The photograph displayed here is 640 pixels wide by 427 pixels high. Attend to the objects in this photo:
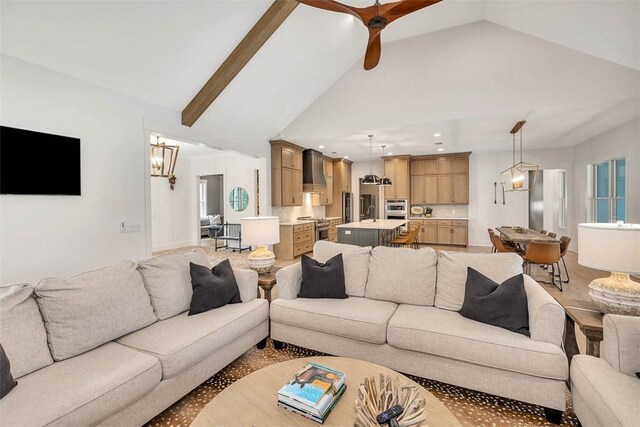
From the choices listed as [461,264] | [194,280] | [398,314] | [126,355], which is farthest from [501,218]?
[126,355]

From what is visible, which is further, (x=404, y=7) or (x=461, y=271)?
(x=461, y=271)

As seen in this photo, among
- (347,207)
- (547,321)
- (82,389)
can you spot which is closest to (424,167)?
(347,207)

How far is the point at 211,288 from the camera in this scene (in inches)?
94.0

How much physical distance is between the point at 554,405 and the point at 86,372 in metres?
2.68

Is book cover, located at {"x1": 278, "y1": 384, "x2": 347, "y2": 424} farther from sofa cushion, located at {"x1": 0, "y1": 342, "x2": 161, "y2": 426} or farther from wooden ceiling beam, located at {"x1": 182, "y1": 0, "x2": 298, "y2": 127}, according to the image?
wooden ceiling beam, located at {"x1": 182, "y1": 0, "x2": 298, "y2": 127}

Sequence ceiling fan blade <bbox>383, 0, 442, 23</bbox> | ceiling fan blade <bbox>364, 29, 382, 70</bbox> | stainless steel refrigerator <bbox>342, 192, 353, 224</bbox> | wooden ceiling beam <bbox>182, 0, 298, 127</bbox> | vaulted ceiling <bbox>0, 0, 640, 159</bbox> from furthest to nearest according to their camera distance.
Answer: stainless steel refrigerator <bbox>342, 192, 353, 224</bbox> < wooden ceiling beam <bbox>182, 0, 298, 127</bbox> < vaulted ceiling <bbox>0, 0, 640, 159</bbox> < ceiling fan blade <bbox>364, 29, 382, 70</bbox> < ceiling fan blade <bbox>383, 0, 442, 23</bbox>

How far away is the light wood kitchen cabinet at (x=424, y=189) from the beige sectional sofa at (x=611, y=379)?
7.34m

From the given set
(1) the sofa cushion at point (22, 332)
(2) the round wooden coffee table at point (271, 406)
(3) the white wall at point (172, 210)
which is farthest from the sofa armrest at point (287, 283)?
(3) the white wall at point (172, 210)

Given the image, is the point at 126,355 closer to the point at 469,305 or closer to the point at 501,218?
the point at 469,305

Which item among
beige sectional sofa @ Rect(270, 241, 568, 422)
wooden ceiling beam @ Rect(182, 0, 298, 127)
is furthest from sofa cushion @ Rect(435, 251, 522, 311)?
wooden ceiling beam @ Rect(182, 0, 298, 127)

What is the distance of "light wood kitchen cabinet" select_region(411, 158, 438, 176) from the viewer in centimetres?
855

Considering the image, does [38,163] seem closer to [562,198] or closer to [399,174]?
[399,174]

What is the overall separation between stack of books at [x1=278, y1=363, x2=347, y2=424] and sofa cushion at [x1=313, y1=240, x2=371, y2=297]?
1319 millimetres

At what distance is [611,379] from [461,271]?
1107mm
